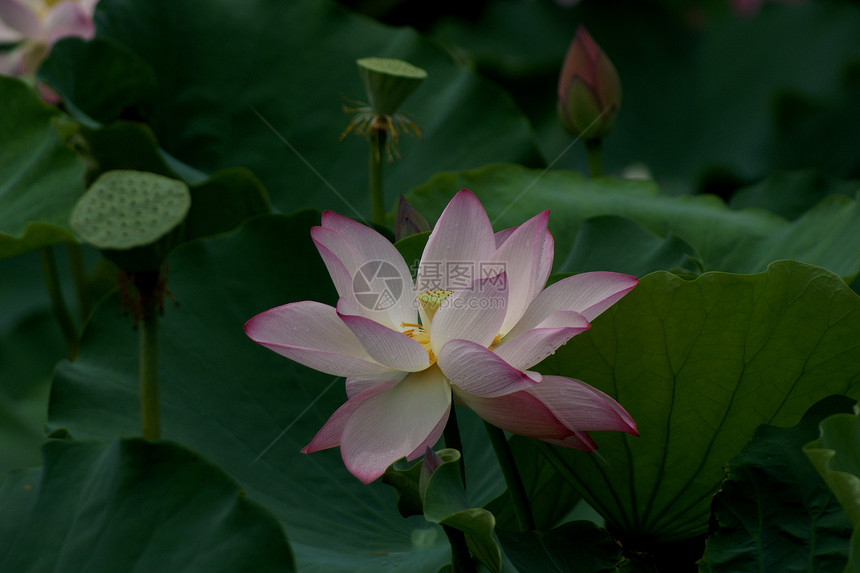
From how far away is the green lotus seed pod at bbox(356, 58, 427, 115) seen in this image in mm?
798

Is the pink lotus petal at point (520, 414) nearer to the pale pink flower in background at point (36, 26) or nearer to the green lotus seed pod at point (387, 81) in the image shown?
the green lotus seed pod at point (387, 81)

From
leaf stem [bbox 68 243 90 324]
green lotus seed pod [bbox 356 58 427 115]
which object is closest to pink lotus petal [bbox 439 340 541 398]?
green lotus seed pod [bbox 356 58 427 115]

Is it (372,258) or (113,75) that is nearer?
(372,258)

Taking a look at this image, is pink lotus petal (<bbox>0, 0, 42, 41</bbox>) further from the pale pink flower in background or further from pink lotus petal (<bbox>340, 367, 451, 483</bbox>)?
pink lotus petal (<bbox>340, 367, 451, 483</bbox>)

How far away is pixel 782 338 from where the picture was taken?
1.97 ft

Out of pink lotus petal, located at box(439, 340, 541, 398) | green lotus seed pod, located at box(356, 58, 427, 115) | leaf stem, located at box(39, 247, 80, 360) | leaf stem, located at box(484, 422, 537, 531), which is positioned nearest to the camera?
pink lotus petal, located at box(439, 340, 541, 398)

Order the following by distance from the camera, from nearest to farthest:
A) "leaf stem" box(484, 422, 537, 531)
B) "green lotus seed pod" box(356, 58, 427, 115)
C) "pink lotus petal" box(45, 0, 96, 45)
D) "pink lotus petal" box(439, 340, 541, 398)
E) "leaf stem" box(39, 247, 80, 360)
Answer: "pink lotus petal" box(439, 340, 541, 398)
"leaf stem" box(484, 422, 537, 531)
"green lotus seed pod" box(356, 58, 427, 115)
"leaf stem" box(39, 247, 80, 360)
"pink lotus petal" box(45, 0, 96, 45)

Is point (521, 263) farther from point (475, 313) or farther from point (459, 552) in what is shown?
point (459, 552)

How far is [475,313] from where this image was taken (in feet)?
1.68

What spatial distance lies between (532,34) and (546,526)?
168 centimetres

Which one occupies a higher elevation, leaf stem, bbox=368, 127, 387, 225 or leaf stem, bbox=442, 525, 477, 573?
leaf stem, bbox=368, 127, 387, 225

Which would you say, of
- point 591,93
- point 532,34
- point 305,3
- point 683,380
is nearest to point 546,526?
point 683,380

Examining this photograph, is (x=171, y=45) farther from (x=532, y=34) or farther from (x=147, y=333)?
(x=532, y=34)

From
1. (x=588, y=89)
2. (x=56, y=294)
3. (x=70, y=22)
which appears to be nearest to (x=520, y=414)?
(x=588, y=89)
